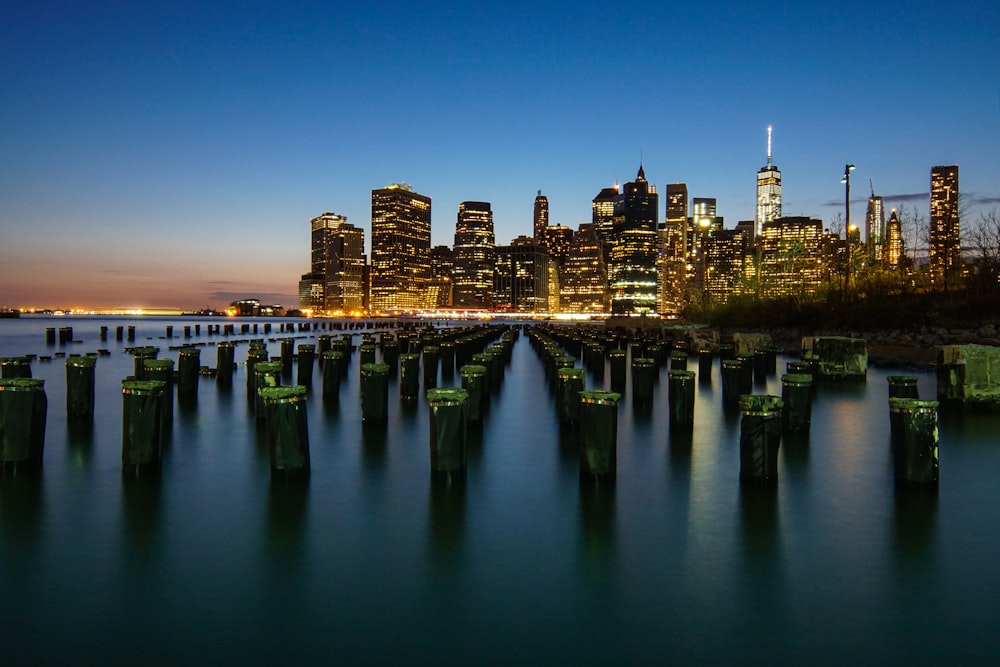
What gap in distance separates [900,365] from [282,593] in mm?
25889

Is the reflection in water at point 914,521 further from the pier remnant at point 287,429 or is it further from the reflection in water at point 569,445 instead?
the pier remnant at point 287,429

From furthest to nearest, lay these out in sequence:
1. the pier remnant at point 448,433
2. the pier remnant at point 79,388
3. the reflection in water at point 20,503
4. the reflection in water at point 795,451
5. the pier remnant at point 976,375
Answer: the pier remnant at point 976,375 → the pier remnant at point 79,388 → the reflection in water at point 795,451 → the pier remnant at point 448,433 → the reflection in water at point 20,503

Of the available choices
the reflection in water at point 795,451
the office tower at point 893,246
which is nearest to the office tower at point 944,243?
the office tower at point 893,246

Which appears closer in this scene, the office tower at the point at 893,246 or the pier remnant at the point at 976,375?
the pier remnant at the point at 976,375

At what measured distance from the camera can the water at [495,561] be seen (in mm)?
4414

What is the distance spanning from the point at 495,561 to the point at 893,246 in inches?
2345

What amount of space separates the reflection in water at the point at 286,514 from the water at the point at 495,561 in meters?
0.03

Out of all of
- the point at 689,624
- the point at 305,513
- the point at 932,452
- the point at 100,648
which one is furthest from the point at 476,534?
the point at 932,452

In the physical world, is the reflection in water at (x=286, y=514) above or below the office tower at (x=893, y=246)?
below

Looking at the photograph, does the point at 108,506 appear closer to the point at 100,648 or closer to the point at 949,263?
the point at 100,648

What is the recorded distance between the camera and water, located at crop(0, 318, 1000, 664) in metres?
4.41

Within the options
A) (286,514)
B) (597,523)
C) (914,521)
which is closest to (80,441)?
(286,514)

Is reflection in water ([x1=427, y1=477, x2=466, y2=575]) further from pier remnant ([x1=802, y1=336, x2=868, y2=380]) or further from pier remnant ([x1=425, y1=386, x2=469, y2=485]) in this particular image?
pier remnant ([x1=802, y1=336, x2=868, y2=380])

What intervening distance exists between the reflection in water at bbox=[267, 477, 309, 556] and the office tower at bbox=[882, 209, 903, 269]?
4959cm
